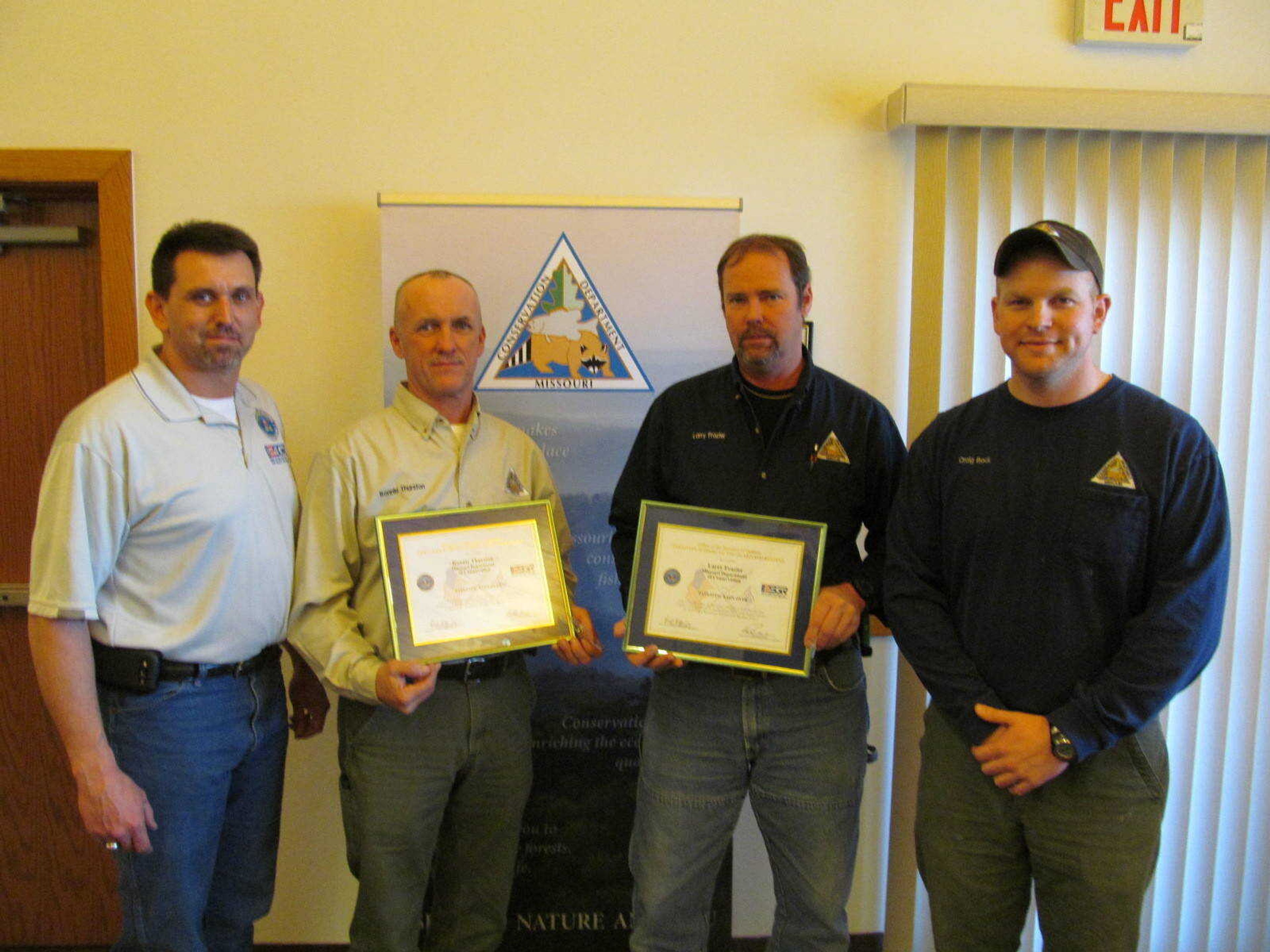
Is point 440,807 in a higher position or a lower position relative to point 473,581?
lower

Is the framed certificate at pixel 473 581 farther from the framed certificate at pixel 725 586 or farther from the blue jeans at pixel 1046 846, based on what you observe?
the blue jeans at pixel 1046 846

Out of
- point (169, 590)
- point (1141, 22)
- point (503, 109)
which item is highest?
point (1141, 22)

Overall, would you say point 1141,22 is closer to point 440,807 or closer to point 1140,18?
point 1140,18

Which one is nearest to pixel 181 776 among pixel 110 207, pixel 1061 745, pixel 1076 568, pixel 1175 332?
pixel 110 207

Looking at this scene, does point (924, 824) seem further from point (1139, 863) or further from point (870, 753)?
point (870, 753)

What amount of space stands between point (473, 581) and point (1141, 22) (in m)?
2.78

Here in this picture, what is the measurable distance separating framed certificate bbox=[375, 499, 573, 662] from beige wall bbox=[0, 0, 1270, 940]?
0.92m

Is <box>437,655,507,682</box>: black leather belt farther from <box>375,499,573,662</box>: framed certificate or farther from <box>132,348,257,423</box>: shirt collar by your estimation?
<box>132,348,257,423</box>: shirt collar

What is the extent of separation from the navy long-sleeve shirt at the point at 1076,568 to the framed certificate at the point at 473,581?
2.78 ft

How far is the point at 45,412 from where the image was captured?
2.72 m

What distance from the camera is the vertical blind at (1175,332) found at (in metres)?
2.62

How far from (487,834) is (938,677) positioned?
121cm

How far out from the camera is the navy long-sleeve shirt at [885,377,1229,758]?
5.29 feet

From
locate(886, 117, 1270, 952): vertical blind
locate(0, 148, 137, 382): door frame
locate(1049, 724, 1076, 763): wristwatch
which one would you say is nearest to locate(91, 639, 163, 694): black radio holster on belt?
locate(0, 148, 137, 382): door frame
